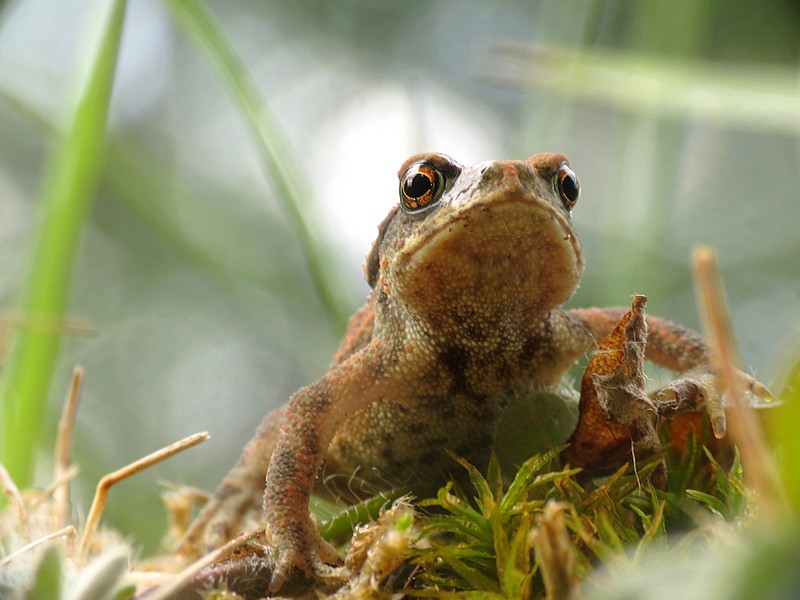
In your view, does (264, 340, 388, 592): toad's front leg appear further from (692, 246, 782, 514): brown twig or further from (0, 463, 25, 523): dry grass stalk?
(692, 246, 782, 514): brown twig

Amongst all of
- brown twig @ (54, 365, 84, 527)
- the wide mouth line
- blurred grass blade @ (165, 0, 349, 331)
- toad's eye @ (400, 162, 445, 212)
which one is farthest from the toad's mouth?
brown twig @ (54, 365, 84, 527)

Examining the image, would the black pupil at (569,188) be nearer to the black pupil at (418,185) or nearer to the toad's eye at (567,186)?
the toad's eye at (567,186)

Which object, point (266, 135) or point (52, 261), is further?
point (266, 135)

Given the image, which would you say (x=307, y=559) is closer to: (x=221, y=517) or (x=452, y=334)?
(x=452, y=334)

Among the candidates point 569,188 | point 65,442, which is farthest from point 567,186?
point 65,442

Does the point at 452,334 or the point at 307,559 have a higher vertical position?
the point at 452,334

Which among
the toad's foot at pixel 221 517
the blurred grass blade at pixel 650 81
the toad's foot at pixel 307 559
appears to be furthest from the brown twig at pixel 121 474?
the blurred grass blade at pixel 650 81

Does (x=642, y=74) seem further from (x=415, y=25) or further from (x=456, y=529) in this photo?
(x=415, y=25)
